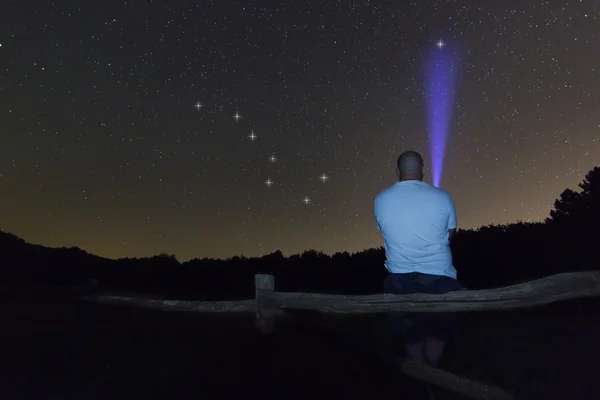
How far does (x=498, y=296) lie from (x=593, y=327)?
13.0m

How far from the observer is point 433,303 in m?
4.59

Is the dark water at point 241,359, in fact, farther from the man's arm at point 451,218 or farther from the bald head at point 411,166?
the bald head at point 411,166

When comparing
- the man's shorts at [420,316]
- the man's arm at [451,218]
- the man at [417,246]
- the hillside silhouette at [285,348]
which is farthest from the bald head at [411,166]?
the hillside silhouette at [285,348]

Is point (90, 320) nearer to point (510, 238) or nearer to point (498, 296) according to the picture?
point (498, 296)

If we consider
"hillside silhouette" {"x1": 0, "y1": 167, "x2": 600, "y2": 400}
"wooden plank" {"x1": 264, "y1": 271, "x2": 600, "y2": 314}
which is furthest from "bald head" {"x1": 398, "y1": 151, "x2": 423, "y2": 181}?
"hillside silhouette" {"x1": 0, "y1": 167, "x2": 600, "y2": 400}

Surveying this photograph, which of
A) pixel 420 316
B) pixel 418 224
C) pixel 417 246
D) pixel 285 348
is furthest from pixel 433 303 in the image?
pixel 285 348

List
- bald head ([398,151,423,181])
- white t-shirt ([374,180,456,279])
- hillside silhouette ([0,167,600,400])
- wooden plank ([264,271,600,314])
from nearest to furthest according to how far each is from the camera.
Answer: wooden plank ([264,271,600,314]), white t-shirt ([374,180,456,279]), bald head ([398,151,423,181]), hillside silhouette ([0,167,600,400])

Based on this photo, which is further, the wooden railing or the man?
the man

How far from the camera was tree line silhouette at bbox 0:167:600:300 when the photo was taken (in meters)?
26.9

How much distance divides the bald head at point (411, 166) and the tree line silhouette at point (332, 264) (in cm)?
1732

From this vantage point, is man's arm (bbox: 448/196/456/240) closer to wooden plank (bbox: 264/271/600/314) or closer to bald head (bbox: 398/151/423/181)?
bald head (bbox: 398/151/423/181)

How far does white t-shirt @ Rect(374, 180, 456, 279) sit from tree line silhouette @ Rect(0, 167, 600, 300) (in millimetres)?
17181

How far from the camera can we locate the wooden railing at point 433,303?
3955 mm

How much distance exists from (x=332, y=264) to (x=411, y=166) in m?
33.0
